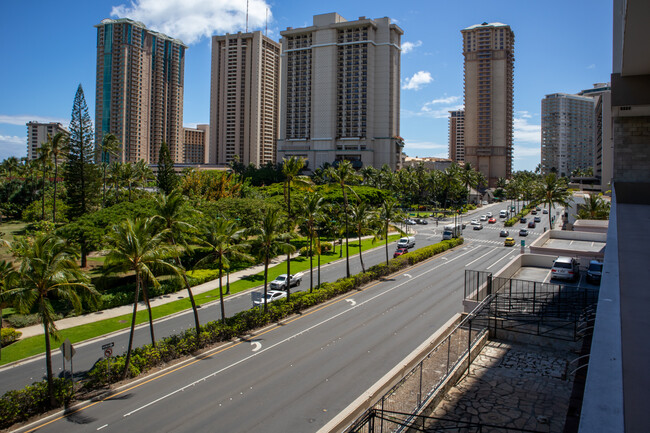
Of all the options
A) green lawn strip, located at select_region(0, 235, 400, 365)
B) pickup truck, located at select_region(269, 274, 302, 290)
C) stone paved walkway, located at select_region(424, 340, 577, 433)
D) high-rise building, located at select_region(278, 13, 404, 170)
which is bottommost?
green lawn strip, located at select_region(0, 235, 400, 365)

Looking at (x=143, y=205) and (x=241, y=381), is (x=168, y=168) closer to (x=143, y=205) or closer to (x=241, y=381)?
(x=143, y=205)

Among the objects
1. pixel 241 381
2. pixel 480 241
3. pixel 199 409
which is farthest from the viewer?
pixel 480 241

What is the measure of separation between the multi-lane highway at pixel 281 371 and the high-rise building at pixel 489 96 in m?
156

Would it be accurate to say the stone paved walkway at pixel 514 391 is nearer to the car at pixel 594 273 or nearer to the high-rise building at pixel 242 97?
the car at pixel 594 273

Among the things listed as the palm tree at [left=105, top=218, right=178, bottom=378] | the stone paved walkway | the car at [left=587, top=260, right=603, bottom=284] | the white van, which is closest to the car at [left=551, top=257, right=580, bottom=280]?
the car at [left=587, top=260, right=603, bottom=284]

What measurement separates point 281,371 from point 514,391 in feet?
34.7

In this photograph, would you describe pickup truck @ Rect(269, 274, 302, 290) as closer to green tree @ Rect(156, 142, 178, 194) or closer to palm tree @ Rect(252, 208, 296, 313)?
palm tree @ Rect(252, 208, 296, 313)

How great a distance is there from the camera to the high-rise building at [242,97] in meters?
169

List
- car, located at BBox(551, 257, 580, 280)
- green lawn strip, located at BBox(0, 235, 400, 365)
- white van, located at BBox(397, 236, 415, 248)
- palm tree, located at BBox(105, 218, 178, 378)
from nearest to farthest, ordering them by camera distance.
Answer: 1. palm tree, located at BBox(105, 218, 178, 378)
2. green lawn strip, located at BBox(0, 235, 400, 365)
3. car, located at BBox(551, 257, 580, 280)
4. white van, located at BBox(397, 236, 415, 248)

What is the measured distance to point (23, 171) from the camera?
9725cm

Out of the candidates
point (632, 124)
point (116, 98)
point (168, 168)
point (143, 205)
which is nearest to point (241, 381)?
point (632, 124)

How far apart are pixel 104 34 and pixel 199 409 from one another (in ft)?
597

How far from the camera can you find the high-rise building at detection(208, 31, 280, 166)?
16875 cm

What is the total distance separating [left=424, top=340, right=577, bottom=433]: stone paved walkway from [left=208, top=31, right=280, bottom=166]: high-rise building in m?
157
